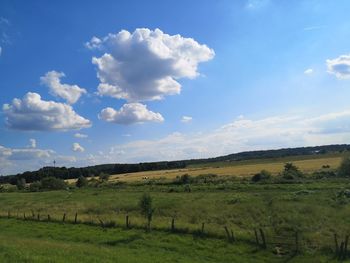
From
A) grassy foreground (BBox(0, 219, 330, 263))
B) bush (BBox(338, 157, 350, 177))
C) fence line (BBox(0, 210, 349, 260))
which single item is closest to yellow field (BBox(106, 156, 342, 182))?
bush (BBox(338, 157, 350, 177))

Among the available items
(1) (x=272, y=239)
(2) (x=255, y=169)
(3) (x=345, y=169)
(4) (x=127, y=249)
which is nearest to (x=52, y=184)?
(2) (x=255, y=169)

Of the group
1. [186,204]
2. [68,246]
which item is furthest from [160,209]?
[68,246]

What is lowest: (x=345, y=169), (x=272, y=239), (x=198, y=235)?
(x=272, y=239)

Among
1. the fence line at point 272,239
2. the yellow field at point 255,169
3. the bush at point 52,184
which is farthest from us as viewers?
the bush at point 52,184

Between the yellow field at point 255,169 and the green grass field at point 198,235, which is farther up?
the yellow field at point 255,169

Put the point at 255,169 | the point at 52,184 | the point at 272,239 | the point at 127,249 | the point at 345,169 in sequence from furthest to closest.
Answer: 1. the point at 255,169
2. the point at 52,184
3. the point at 345,169
4. the point at 272,239
5. the point at 127,249

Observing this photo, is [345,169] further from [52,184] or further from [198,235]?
[52,184]

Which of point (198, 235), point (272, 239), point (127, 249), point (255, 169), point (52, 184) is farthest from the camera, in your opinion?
point (255, 169)

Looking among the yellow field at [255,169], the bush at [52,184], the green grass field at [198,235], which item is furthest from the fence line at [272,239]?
the bush at [52,184]

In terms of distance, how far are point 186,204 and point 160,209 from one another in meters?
4.23

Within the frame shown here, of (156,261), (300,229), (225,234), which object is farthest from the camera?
(300,229)

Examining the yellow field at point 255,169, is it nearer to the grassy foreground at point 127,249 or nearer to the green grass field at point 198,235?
the green grass field at point 198,235

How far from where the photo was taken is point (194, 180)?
10181 cm

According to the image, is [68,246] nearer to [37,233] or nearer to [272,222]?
[37,233]
